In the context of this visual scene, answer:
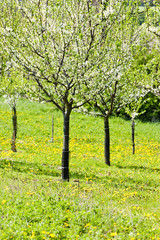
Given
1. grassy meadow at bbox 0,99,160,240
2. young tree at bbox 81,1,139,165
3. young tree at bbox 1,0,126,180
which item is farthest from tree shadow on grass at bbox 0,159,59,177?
young tree at bbox 81,1,139,165

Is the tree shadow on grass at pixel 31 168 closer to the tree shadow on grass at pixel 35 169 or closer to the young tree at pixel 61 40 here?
the tree shadow on grass at pixel 35 169

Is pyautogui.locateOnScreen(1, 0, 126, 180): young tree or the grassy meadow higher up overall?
pyautogui.locateOnScreen(1, 0, 126, 180): young tree

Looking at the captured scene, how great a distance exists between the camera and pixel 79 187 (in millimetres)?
9281

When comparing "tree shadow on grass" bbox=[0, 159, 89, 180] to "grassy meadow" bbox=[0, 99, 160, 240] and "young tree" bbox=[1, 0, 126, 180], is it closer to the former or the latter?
"grassy meadow" bbox=[0, 99, 160, 240]

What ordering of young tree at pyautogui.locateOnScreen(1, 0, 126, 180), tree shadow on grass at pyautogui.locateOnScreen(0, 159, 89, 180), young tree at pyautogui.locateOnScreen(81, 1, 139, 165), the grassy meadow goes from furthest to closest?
tree shadow on grass at pyautogui.locateOnScreen(0, 159, 89, 180) < young tree at pyautogui.locateOnScreen(81, 1, 139, 165) < young tree at pyautogui.locateOnScreen(1, 0, 126, 180) < the grassy meadow

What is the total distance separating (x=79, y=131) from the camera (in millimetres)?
27109

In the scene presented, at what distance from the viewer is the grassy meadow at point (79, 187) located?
526cm

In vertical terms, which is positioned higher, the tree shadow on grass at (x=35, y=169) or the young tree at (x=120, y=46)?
the young tree at (x=120, y=46)

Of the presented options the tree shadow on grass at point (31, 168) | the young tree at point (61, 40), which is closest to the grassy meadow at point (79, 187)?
the tree shadow on grass at point (31, 168)

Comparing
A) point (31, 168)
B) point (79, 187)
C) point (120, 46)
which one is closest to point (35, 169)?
point (31, 168)

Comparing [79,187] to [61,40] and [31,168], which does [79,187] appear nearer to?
[31,168]

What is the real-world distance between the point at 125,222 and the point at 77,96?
6041 millimetres

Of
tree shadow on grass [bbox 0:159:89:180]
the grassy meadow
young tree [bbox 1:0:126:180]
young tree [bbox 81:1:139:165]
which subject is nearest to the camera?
the grassy meadow

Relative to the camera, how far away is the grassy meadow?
5262 mm
